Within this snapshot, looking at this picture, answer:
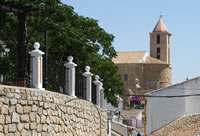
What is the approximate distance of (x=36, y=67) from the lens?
14.1 metres

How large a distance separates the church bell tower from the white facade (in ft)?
368

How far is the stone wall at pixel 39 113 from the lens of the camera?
11375mm

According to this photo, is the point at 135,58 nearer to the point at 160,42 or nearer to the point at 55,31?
the point at 160,42

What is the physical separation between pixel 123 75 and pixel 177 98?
94.4 meters

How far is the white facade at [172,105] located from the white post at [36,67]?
3269 cm

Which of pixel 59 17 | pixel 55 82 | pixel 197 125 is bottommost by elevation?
pixel 197 125

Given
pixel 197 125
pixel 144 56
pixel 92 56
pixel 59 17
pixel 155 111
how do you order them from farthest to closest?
pixel 144 56 → pixel 155 111 → pixel 197 125 → pixel 92 56 → pixel 59 17

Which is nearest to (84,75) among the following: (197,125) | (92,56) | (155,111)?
(92,56)

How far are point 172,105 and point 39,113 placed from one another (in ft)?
116

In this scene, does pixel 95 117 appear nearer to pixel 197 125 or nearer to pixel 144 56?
pixel 197 125

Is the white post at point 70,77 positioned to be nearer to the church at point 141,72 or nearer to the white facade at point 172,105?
the white facade at point 172,105

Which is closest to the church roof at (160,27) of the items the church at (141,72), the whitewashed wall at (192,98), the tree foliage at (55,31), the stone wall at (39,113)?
the church at (141,72)

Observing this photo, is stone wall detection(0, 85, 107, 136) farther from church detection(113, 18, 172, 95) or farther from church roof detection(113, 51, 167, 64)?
church roof detection(113, 51, 167, 64)

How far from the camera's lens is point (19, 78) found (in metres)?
14.0
